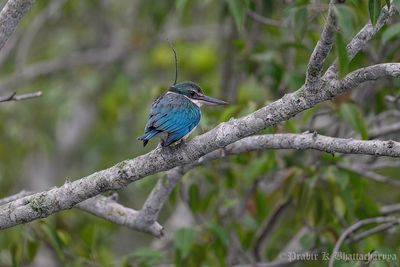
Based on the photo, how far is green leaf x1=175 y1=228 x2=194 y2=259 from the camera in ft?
16.2

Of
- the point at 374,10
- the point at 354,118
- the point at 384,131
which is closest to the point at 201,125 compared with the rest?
the point at 354,118

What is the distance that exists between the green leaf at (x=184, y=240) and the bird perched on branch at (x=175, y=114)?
35.0 inches

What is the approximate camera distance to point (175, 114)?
4.29 metres

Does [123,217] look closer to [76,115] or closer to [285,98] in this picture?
[285,98]

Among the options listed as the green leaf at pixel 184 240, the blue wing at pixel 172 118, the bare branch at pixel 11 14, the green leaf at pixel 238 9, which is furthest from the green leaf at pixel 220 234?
the bare branch at pixel 11 14

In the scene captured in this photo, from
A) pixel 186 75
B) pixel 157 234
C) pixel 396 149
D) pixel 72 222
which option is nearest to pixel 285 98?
pixel 396 149

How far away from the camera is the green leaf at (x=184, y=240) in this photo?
495 cm

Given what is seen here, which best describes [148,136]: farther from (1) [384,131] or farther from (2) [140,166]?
(1) [384,131]

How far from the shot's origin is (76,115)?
9.52 m

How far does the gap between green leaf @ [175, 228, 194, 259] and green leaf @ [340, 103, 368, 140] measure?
1282 millimetres

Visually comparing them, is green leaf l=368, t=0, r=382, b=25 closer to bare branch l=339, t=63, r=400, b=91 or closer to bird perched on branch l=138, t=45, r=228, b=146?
bare branch l=339, t=63, r=400, b=91

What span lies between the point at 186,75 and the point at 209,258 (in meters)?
4.38

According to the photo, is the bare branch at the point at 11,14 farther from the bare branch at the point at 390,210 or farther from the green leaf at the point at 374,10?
the bare branch at the point at 390,210

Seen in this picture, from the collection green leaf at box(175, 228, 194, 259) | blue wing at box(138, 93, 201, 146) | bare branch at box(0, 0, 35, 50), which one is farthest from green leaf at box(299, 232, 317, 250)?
bare branch at box(0, 0, 35, 50)
